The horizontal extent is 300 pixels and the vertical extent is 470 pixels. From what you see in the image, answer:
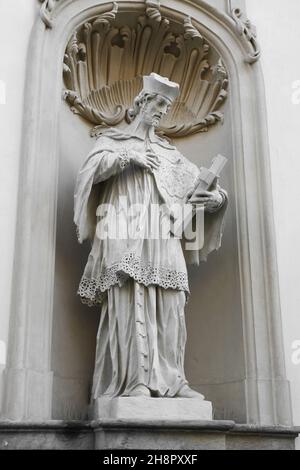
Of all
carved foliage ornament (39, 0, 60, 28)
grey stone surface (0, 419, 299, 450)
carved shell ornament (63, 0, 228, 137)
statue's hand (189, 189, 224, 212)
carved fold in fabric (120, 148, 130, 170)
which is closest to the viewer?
grey stone surface (0, 419, 299, 450)

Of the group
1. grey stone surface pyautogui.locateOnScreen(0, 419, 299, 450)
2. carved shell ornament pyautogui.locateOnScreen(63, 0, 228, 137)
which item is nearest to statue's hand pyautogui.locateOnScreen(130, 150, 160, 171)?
carved shell ornament pyautogui.locateOnScreen(63, 0, 228, 137)

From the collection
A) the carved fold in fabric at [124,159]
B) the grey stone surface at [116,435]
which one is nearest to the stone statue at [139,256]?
the carved fold in fabric at [124,159]

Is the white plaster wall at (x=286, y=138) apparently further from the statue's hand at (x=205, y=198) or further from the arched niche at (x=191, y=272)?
the statue's hand at (x=205, y=198)

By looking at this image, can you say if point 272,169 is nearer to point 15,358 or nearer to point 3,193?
point 3,193

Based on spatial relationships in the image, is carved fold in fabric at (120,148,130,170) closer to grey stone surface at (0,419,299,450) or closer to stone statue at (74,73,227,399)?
stone statue at (74,73,227,399)

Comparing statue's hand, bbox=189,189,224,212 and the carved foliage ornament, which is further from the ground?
the carved foliage ornament

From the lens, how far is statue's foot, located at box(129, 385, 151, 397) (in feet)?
10.9

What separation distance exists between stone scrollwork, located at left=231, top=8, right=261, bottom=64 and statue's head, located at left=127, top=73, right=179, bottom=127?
0.89 meters

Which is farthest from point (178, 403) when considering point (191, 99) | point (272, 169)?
point (191, 99)

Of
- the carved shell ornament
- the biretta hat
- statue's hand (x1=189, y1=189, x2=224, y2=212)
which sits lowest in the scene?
statue's hand (x1=189, y1=189, x2=224, y2=212)

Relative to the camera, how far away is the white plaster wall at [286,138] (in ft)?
13.4

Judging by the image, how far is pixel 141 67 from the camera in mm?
4891

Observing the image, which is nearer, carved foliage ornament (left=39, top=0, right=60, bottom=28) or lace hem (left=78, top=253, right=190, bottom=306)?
lace hem (left=78, top=253, right=190, bottom=306)

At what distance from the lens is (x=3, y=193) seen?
12.3 ft
